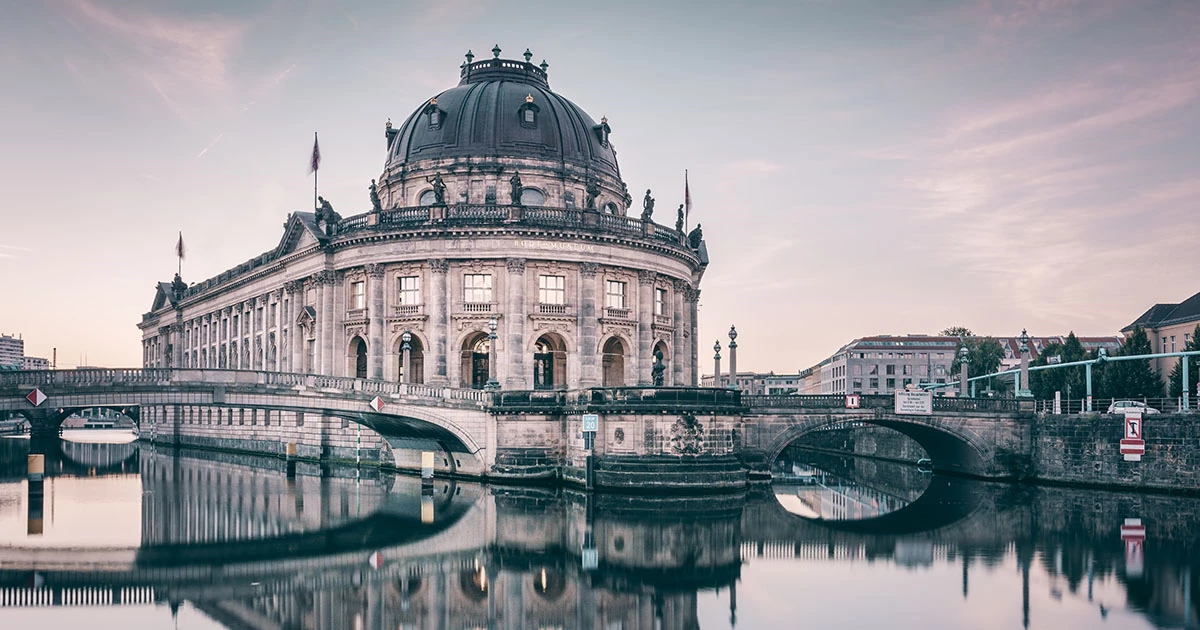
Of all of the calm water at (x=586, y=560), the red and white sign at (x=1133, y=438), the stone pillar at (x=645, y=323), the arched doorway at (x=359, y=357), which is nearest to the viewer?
the calm water at (x=586, y=560)

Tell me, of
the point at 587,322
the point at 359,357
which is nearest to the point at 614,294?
the point at 587,322

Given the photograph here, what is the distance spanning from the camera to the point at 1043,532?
40062 millimetres

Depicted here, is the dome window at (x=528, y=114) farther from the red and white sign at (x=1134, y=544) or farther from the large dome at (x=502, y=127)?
the red and white sign at (x=1134, y=544)

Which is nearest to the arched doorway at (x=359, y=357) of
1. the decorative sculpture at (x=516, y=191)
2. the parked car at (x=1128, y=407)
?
the decorative sculpture at (x=516, y=191)

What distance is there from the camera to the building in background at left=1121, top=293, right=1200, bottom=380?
102 m

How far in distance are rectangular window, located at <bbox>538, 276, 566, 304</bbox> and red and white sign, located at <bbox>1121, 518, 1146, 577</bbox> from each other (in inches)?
1369

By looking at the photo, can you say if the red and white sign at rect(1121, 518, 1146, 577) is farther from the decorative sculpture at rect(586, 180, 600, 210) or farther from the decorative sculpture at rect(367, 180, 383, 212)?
the decorative sculpture at rect(367, 180, 383, 212)

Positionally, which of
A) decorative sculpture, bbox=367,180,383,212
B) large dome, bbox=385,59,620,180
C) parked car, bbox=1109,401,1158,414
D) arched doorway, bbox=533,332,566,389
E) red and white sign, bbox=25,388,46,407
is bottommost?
parked car, bbox=1109,401,1158,414

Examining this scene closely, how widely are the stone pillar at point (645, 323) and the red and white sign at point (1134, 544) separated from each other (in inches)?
1285

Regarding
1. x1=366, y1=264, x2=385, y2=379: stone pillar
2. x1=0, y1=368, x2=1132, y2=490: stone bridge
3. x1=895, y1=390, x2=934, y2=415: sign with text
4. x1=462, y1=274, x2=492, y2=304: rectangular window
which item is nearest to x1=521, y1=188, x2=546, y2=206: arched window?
x1=462, y1=274, x2=492, y2=304: rectangular window

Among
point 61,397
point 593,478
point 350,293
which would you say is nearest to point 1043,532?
point 593,478

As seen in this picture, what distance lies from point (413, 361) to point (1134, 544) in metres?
Result: 45.1

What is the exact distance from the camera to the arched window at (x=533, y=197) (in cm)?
7425

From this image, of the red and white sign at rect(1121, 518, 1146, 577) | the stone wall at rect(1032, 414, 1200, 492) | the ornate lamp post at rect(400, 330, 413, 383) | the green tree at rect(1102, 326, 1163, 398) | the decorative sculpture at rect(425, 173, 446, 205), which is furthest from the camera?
the green tree at rect(1102, 326, 1163, 398)
